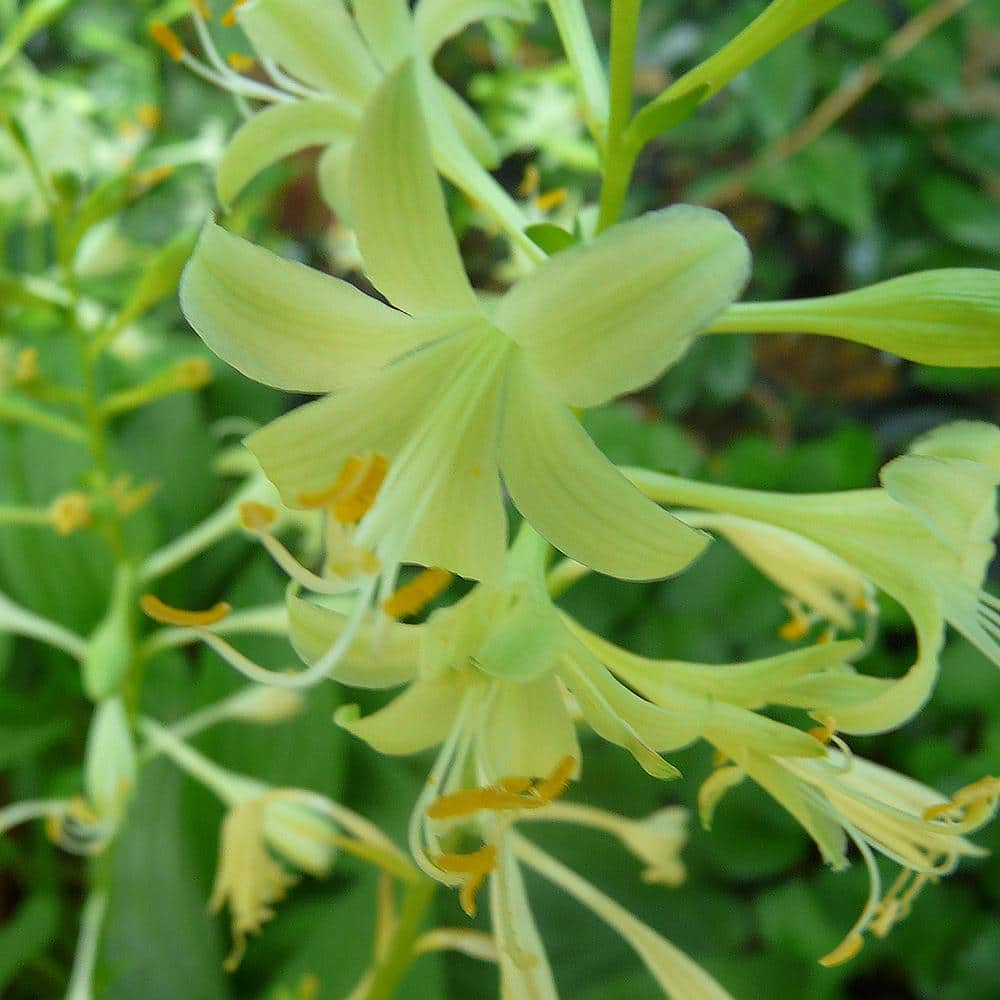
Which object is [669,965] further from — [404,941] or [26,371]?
[26,371]

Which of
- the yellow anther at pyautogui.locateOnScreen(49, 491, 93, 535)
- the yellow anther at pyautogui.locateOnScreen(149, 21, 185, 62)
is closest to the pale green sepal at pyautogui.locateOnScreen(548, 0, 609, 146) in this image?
the yellow anther at pyautogui.locateOnScreen(149, 21, 185, 62)

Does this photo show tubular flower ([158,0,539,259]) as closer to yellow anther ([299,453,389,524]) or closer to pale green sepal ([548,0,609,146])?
pale green sepal ([548,0,609,146])

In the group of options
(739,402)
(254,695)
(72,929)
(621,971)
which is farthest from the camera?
(739,402)

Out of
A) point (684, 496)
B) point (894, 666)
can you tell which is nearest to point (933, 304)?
point (684, 496)

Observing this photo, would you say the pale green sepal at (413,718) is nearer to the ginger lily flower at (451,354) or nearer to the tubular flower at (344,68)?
the ginger lily flower at (451,354)

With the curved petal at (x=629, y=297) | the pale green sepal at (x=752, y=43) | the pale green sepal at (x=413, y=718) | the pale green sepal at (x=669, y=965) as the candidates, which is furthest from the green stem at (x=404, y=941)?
the pale green sepal at (x=752, y=43)

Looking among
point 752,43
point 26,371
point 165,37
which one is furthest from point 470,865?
point 26,371

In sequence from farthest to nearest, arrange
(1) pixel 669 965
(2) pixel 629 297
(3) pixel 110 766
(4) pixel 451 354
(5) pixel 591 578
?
(5) pixel 591 578, (3) pixel 110 766, (1) pixel 669 965, (4) pixel 451 354, (2) pixel 629 297

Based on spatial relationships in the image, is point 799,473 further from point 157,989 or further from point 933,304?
point 157,989
